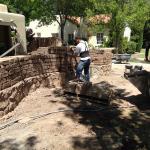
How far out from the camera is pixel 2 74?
7.71m

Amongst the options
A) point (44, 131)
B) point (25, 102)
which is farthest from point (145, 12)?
point (44, 131)

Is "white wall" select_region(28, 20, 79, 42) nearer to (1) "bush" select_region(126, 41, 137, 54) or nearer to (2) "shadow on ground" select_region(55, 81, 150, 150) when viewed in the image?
(1) "bush" select_region(126, 41, 137, 54)

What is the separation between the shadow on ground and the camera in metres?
6.24

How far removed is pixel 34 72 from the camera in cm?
968

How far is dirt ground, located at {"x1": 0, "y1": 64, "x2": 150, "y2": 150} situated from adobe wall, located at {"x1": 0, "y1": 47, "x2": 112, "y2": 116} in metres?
0.31

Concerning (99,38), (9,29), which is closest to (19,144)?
(9,29)

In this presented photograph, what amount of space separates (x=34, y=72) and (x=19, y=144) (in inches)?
148

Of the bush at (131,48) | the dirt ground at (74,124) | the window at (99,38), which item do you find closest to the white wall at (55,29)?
the window at (99,38)

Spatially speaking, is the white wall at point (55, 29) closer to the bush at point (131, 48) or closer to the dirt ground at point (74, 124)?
the bush at point (131, 48)

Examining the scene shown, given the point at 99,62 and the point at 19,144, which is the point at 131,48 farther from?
the point at 19,144

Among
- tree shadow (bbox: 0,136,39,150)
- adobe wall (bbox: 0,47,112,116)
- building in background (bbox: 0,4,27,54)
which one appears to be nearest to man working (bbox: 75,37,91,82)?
adobe wall (bbox: 0,47,112,116)

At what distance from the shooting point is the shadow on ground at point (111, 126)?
6238mm

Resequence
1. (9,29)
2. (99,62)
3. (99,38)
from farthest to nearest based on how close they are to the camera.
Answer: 1. (99,38)
2. (99,62)
3. (9,29)

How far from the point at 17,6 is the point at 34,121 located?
2723 cm
